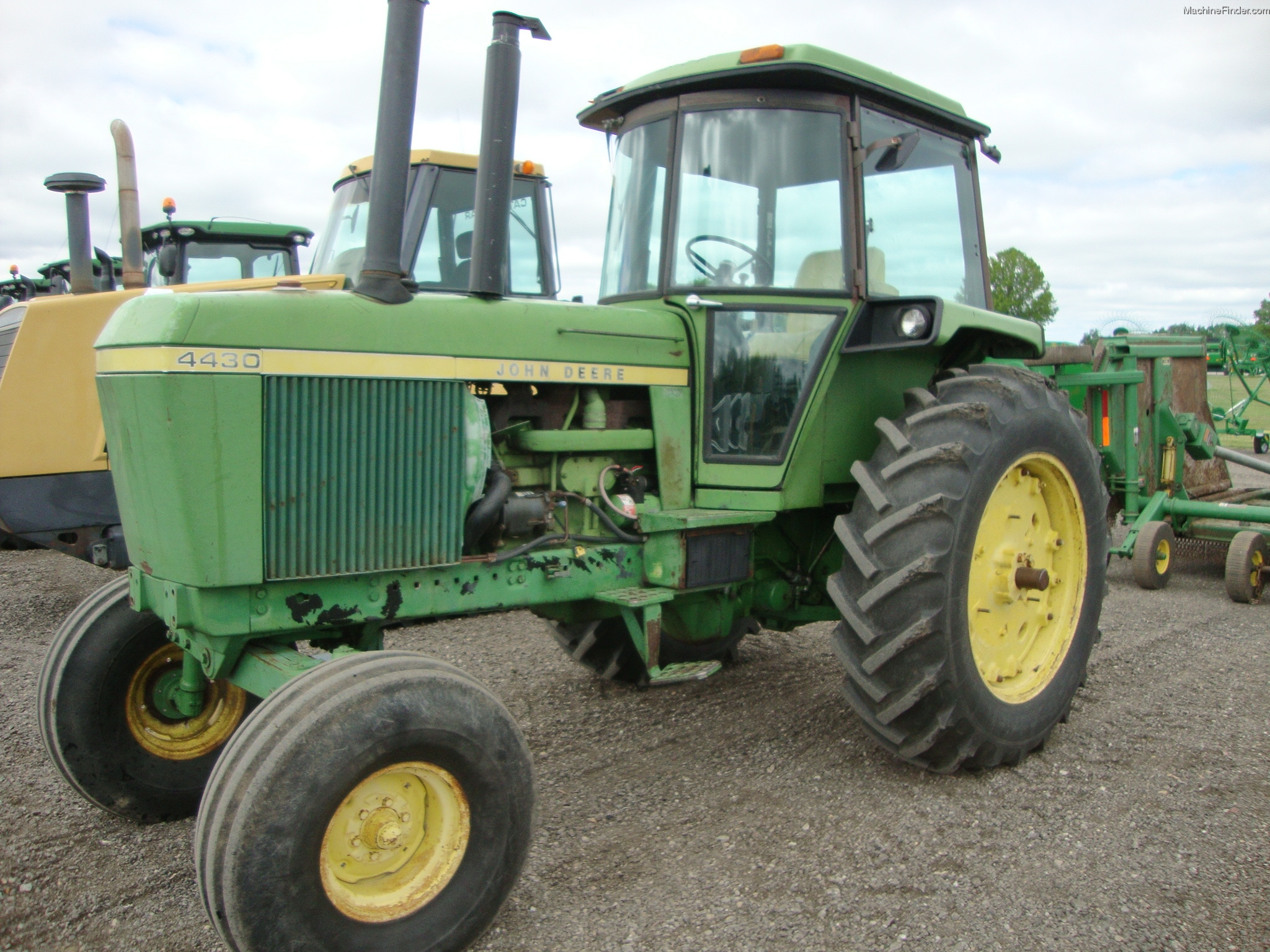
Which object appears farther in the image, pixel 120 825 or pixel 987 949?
pixel 120 825

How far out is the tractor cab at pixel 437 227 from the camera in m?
6.60

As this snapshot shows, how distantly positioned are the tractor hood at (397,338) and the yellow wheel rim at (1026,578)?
49.6 inches

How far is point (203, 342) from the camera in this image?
2.42 meters

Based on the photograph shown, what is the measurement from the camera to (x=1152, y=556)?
6336mm

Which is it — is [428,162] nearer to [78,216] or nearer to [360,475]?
[78,216]

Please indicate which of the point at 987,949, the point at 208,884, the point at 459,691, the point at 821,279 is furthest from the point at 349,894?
the point at 821,279

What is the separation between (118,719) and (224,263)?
18.8 feet

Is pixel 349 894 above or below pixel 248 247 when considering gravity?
below

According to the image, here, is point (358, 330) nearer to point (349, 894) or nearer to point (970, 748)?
point (349, 894)

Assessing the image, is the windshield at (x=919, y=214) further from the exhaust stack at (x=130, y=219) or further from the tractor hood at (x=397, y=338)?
the exhaust stack at (x=130, y=219)

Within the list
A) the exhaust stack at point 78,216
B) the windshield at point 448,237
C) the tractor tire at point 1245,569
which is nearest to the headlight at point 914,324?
the windshield at point 448,237

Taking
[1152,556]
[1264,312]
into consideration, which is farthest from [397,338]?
[1264,312]

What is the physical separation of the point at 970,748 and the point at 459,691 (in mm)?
1825

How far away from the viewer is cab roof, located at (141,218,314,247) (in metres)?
7.70
